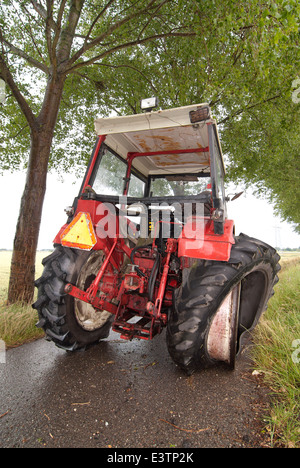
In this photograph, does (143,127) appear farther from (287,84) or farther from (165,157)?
(287,84)

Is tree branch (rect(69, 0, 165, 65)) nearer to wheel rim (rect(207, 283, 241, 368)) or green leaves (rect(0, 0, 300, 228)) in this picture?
green leaves (rect(0, 0, 300, 228))

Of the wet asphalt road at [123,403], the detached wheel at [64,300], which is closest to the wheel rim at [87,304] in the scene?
the detached wheel at [64,300]

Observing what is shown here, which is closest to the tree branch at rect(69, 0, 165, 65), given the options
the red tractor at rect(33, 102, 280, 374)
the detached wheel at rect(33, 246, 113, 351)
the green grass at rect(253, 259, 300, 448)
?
the red tractor at rect(33, 102, 280, 374)

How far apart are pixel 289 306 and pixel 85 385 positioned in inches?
125

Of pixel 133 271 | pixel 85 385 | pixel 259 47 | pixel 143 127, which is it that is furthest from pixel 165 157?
pixel 85 385

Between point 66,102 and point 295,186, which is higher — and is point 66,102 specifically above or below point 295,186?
above

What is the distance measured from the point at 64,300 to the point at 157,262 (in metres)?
0.92

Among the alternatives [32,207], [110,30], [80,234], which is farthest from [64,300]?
[110,30]

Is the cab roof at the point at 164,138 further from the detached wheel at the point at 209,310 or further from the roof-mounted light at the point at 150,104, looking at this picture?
the detached wheel at the point at 209,310

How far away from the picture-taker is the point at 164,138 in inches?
112

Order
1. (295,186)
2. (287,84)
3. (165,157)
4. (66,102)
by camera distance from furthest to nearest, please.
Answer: (295,186), (66,102), (287,84), (165,157)

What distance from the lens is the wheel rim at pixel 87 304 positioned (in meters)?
2.47

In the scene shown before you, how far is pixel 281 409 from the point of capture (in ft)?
5.31
